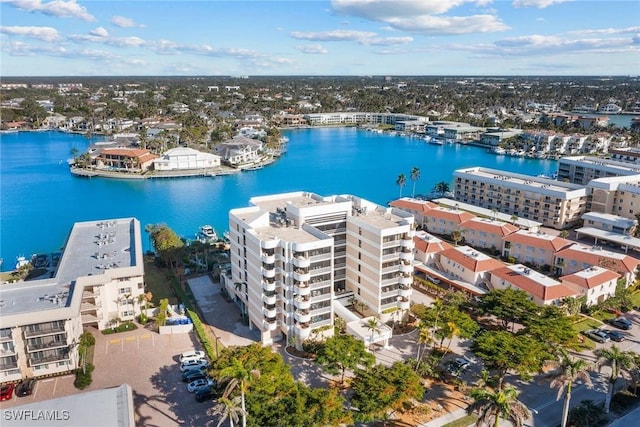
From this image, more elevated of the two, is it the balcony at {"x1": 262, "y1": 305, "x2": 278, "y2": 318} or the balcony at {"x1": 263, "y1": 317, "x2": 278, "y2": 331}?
the balcony at {"x1": 262, "y1": 305, "x2": 278, "y2": 318}

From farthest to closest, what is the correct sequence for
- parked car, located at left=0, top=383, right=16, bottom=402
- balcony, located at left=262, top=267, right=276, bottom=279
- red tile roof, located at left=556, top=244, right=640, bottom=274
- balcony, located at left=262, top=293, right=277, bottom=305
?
1. red tile roof, located at left=556, top=244, right=640, bottom=274
2. balcony, located at left=262, top=293, right=277, bottom=305
3. balcony, located at left=262, top=267, right=276, bottom=279
4. parked car, located at left=0, top=383, right=16, bottom=402

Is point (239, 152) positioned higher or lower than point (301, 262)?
lower

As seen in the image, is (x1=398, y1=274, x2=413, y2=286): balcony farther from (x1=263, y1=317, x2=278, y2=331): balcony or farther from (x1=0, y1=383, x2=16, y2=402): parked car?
(x1=0, y1=383, x2=16, y2=402): parked car

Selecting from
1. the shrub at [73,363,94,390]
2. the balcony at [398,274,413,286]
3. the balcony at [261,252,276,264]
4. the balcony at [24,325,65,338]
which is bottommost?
the shrub at [73,363,94,390]

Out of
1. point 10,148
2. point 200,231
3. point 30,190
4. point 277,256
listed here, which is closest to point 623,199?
point 277,256

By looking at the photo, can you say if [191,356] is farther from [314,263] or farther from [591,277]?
[591,277]

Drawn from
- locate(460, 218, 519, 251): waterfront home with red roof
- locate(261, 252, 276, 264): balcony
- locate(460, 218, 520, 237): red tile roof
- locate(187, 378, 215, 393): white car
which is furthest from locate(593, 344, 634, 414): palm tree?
locate(460, 218, 520, 237): red tile roof

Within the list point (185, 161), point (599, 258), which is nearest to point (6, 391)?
point (599, 258)

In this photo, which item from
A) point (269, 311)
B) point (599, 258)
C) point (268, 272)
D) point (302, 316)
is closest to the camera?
point (302, 316)

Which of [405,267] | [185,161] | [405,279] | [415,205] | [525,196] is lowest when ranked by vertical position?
[405,279]
